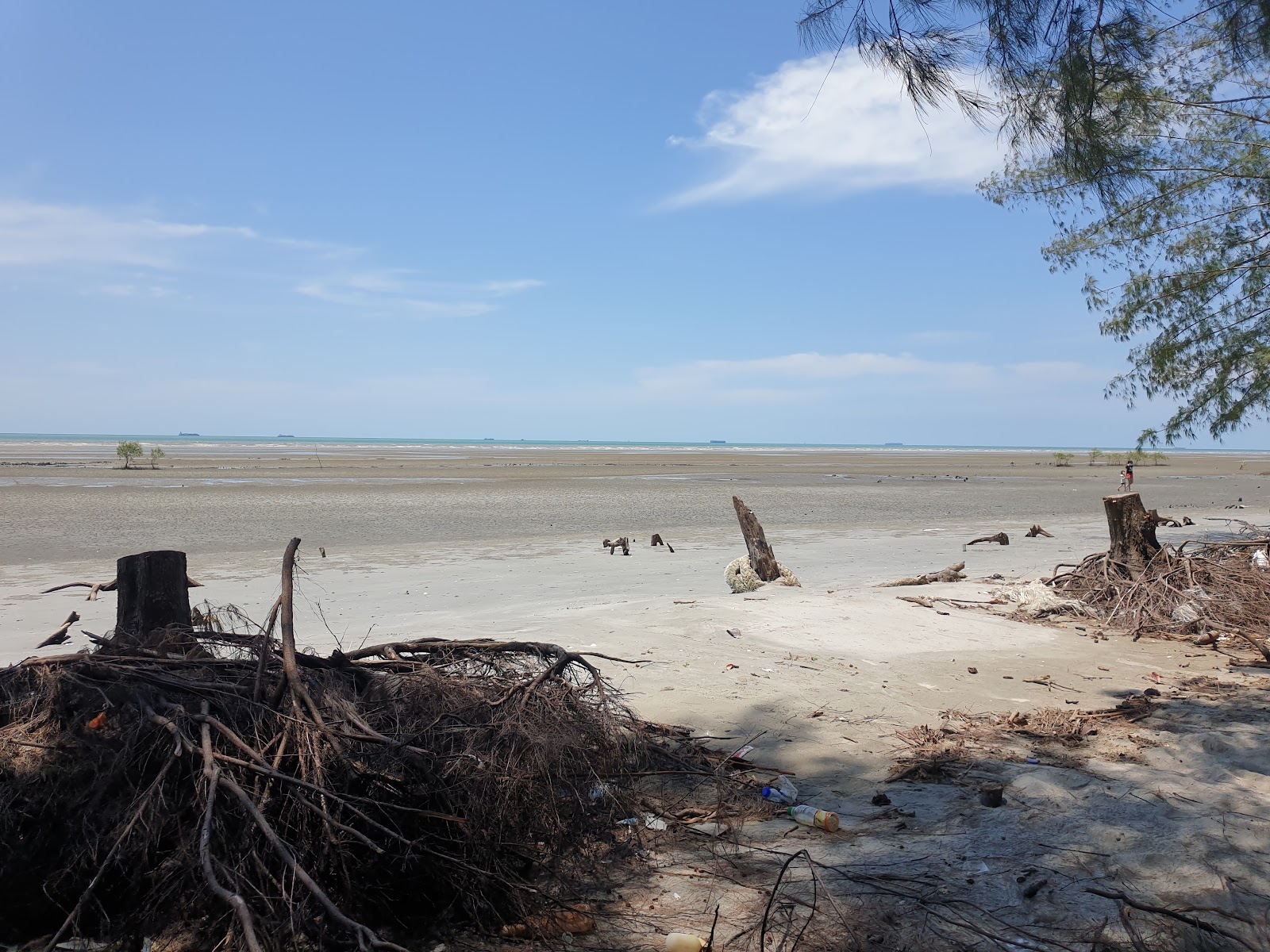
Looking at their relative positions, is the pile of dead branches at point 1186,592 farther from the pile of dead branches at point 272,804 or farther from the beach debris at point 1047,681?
the pile of dead branches at point 272,804

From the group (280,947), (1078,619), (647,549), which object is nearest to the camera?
(280,947)

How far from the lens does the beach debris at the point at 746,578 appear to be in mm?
10406

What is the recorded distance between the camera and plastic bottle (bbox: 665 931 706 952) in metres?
2.78

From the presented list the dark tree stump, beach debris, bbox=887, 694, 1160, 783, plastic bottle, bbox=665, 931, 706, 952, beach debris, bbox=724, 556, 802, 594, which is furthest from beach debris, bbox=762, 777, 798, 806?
beach debris, bbox=724, 556, 802, 594

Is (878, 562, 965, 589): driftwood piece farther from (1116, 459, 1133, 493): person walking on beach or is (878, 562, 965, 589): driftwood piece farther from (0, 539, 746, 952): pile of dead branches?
(1116, 459, 1133, 493): person walking on beach

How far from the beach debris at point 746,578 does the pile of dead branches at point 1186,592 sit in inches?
114

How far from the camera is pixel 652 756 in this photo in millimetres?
4219

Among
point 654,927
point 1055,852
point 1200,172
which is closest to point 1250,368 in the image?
point 1200,172

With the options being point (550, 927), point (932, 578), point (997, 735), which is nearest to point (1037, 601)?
point (932, 578)

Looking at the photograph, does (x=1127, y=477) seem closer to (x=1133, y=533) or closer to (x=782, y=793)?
(x=1133, y=533)

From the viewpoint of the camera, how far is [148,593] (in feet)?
12.7

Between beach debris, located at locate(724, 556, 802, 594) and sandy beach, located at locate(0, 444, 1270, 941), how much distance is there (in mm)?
465

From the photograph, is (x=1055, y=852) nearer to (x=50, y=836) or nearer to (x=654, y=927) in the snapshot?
(x=654, y=927)

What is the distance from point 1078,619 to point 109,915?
789cm
